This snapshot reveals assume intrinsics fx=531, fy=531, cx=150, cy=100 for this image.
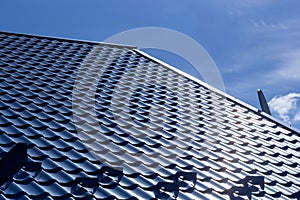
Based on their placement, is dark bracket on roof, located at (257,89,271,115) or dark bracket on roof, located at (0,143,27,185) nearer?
dark bracket on roof, located at (0,143,27,185)

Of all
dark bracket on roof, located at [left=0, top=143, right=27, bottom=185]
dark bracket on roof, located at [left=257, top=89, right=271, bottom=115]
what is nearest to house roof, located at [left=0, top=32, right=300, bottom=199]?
dark bracket on roof, located at [left=0, top=143, right=27, bottom=185]

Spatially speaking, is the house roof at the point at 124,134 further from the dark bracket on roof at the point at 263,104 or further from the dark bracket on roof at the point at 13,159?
the dark bracket on roof at the point at 263,104

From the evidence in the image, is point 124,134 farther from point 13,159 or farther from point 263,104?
point 263,104

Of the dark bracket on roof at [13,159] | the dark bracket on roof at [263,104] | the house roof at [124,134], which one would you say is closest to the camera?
the dark bracket on roof at [13,159]

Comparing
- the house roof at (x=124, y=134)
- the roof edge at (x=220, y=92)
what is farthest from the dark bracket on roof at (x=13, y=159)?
the roof edge at (x=220, y=92)

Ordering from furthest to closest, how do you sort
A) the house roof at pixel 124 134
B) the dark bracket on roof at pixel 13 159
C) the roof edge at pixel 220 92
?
the roof edge at pixel 220 92
the house roof at pixel 124 134
the dark bracket on roof at pixel 13 159

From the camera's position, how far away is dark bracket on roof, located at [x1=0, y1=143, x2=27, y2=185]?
404 cm

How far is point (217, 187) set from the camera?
242 inches

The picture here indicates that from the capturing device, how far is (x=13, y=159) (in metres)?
4.10

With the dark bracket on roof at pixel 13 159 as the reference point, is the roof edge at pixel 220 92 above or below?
above

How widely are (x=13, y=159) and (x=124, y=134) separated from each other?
282 cm

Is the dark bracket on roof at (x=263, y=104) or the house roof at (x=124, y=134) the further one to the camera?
the dark bracket on roof at (x=263, y=104)

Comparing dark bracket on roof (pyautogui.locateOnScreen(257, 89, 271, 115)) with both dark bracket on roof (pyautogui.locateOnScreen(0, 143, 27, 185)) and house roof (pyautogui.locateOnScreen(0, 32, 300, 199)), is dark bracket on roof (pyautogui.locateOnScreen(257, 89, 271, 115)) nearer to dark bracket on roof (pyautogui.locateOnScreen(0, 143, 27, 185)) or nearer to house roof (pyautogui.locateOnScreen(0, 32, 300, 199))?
house roof (pyautogui.locateOnScreen(0, 32, 300, 199))

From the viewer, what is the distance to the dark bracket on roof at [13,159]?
4043 millimetres
